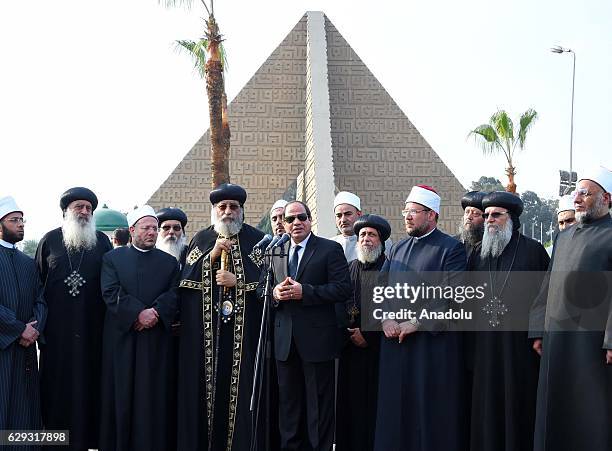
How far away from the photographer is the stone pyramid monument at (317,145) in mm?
21375

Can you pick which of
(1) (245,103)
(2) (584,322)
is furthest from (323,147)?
(2) (584,322)

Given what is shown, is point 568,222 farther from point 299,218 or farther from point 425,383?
point 299,218

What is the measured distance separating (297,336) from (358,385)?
733 mm

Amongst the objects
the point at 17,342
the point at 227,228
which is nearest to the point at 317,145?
the point at 227,228

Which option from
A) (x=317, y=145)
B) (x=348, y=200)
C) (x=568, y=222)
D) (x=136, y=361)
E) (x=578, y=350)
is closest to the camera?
(x=578, y=350)

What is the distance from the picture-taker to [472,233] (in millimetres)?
6273

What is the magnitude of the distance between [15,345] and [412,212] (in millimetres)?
2860

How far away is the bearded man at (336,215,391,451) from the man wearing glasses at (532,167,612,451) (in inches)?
53.1

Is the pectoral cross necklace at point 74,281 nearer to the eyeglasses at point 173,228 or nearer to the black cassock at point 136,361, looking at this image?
the black cassock at point 136,361

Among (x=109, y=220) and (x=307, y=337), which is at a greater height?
(x=109, y=220)

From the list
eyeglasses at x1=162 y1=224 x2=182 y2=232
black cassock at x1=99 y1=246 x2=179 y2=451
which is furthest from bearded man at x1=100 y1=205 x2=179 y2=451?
eyeglasses at x1=162 y1=224 x2=182 y2=232

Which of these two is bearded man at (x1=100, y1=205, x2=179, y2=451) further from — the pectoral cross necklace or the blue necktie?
the blue necktie

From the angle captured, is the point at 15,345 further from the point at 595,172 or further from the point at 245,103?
the point at 245,103

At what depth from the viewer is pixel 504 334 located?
18.1 feet
